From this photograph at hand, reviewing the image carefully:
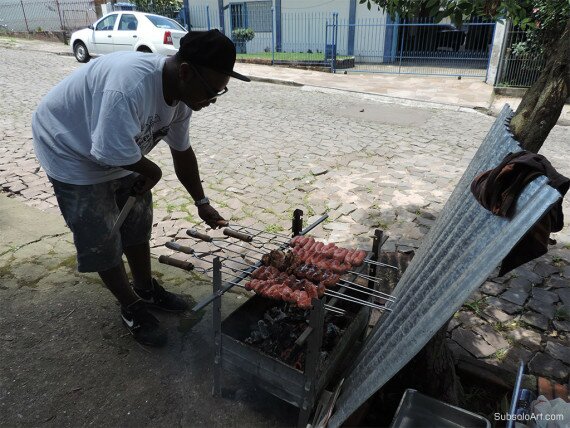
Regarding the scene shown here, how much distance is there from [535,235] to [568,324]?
234 centimetres

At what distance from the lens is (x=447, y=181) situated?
614 cm

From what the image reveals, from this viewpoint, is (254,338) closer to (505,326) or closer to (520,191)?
Answer: (520,191)

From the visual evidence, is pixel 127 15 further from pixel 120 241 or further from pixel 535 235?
pixel 535 235

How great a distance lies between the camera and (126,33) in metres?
14.6

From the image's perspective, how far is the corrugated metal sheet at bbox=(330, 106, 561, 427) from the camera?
1.41 meters

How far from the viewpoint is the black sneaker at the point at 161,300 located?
3447 mm

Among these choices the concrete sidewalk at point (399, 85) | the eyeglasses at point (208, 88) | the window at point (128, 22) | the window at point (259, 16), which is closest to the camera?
the eyeglasses at point (208, 88)

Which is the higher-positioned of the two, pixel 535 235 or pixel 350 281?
pixel 535 235

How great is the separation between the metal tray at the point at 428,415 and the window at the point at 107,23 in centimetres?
1645

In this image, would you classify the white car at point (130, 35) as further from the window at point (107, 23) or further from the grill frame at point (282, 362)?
the grill frame at point (282, 362)

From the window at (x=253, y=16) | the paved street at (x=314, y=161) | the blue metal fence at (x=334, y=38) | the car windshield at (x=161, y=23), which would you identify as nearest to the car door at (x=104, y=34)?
the car windshield at (x=161, y=23)

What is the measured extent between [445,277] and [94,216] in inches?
82.7

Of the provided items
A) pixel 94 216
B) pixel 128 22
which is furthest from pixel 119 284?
pixel 128 22

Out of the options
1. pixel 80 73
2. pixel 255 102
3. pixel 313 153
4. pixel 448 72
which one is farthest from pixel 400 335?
pixel 448 72
